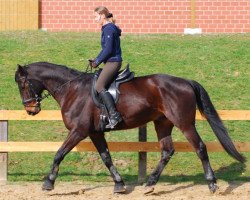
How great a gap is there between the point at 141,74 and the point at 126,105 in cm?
737

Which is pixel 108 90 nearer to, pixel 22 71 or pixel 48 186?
pixel 22 71

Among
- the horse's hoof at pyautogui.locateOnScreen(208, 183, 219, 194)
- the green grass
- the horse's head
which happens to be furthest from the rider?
the green grass

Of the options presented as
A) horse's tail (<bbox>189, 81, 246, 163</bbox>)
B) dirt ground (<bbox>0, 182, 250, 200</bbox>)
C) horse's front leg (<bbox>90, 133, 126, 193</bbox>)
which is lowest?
dirt ground (<bbox>0, 182, 250, 200</bbox>)

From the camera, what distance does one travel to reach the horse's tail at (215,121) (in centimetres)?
1209

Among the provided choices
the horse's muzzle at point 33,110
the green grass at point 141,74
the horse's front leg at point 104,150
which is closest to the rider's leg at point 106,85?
the horse's front leg at point 104,150

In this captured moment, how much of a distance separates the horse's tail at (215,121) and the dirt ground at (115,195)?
62 centimetres

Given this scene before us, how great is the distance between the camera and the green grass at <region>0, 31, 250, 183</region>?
13797 millimetres

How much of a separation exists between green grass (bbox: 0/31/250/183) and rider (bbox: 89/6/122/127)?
195 cm

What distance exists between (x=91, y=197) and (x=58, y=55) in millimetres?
9548

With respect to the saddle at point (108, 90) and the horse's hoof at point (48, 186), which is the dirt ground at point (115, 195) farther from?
the saddle at point (108, 90)

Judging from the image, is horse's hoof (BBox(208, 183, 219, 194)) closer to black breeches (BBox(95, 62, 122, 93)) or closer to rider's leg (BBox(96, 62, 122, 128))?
rider's leg (BBox(96, 62, 122, 128))

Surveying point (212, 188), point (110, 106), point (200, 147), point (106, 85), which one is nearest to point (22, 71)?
point (106, 85)

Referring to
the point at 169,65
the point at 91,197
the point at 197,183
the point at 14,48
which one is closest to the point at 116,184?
the point at 91,197

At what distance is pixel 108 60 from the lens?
469 inches
